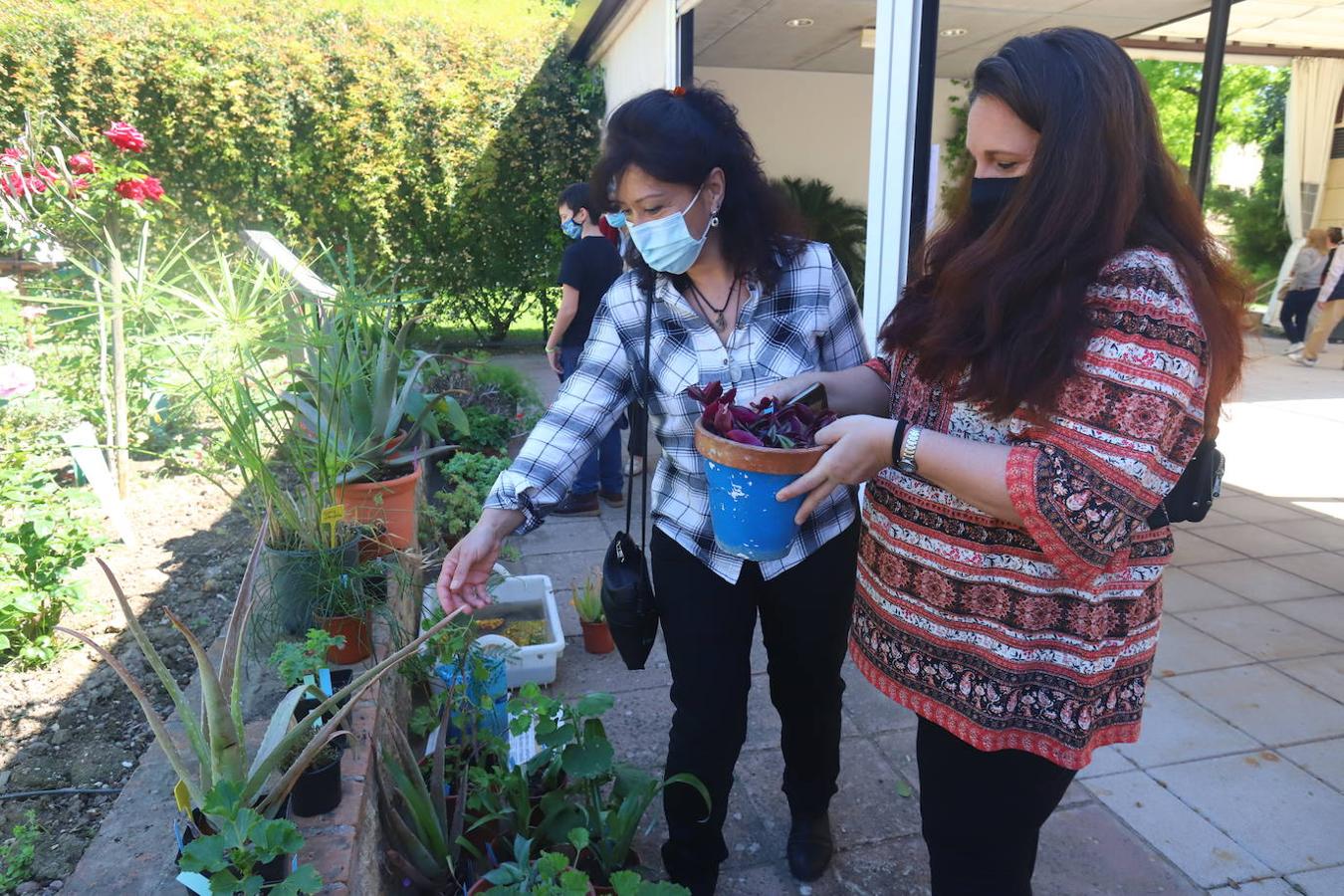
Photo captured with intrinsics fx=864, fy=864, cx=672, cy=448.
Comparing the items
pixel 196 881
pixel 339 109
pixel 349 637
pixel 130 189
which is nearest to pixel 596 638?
pixel 349 637

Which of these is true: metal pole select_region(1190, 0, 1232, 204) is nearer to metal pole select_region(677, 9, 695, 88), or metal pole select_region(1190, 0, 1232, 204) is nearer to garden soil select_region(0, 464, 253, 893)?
metal pole select_region(677, 9, 695, 88)

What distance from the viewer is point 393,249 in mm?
10117

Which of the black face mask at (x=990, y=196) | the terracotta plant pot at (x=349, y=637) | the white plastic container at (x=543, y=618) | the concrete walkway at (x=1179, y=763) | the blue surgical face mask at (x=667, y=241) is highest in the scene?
the black face mask at (x=990, y=196)

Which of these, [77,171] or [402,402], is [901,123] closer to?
[402,402]

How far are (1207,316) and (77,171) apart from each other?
15.4ft

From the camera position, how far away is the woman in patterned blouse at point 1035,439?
117 centimetres

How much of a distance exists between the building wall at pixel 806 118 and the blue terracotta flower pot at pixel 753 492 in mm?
10169

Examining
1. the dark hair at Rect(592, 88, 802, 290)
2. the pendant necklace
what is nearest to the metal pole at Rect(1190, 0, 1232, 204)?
the dark hair at Rect(592, 88, 802, 290)

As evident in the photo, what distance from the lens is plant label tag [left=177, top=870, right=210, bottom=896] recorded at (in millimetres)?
1307

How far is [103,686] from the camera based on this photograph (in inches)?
109

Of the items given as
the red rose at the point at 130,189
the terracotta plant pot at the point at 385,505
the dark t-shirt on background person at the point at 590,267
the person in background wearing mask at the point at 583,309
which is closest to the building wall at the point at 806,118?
the person in background wearing mask at the point at 583,309

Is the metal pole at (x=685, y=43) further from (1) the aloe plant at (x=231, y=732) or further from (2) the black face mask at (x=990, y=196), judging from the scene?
(1) the aloe plant at (x=231, y=732)

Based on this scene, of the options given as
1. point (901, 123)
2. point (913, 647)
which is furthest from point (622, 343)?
point (901, 123)

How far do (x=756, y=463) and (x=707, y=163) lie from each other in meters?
0.77
